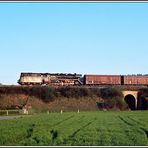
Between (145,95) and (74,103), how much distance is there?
52.9 ft

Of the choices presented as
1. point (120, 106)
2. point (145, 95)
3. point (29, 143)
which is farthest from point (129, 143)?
point (145, 95)

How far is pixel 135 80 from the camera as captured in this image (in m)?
106

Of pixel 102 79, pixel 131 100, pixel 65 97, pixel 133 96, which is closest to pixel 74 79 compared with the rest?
pixel 102 79

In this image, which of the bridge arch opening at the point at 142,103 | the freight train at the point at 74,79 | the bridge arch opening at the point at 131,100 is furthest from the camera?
the freight train at the point at 74,79

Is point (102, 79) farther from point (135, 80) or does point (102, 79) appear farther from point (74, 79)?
point (135, 80)

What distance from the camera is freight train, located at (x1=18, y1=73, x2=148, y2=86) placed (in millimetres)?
102188

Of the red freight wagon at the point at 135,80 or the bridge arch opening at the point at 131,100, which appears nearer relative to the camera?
the bridge arch opening at the point at 131,100

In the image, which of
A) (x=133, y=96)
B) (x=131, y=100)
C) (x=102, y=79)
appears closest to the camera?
(x=133, y=96)

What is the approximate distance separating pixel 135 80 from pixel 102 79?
8.49 meters

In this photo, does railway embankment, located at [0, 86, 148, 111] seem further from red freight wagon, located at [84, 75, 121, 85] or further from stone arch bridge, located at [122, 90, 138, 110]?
red freight wagon, located at [84, 75, 121, 85]

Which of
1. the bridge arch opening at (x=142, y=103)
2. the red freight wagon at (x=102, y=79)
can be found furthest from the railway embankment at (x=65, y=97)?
the red freight wagon at (x=102, y=79)

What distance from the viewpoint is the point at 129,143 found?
18.8m

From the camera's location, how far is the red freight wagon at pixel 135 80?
344 ft

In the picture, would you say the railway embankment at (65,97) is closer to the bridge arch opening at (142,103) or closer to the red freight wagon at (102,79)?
the bridge arch opening at (142,103)
